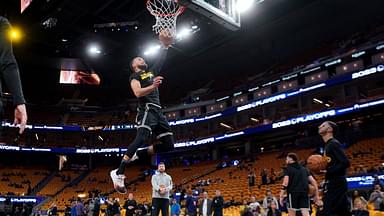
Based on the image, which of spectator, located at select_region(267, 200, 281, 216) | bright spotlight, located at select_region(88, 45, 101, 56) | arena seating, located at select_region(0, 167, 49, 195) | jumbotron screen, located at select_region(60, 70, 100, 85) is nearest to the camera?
spectator, located at select_region(267, 200, 281, 216)

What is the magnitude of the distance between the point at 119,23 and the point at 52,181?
18.7m

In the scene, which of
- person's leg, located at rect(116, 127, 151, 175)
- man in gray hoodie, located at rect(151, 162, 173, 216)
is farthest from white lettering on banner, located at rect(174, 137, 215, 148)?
person's leg, located at rect(116, 127, 151, 175)

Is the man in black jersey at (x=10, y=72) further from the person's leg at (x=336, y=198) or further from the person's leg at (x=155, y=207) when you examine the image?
the person's leg at (x=155, y=207)

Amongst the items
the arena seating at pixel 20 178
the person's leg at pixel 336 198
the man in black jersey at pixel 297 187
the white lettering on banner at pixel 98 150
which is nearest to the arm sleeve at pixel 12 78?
the person's leg at pixel 336 198

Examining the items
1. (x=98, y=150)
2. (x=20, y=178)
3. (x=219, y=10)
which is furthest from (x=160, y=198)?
(x=20, y=178)

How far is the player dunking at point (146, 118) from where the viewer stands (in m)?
6.35

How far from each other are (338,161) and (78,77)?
36321 mm

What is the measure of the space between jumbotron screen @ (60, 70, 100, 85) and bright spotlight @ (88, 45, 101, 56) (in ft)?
13.7

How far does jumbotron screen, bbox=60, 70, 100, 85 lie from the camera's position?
39500mm

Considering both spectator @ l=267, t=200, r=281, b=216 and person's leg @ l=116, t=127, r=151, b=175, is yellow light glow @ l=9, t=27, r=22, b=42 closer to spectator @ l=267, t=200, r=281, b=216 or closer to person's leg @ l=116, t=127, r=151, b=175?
spectator @ l=267, t=200, r=281, b=216

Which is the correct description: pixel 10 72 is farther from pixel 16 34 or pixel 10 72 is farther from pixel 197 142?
pixel 197 142

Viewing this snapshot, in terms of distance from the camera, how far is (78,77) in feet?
131

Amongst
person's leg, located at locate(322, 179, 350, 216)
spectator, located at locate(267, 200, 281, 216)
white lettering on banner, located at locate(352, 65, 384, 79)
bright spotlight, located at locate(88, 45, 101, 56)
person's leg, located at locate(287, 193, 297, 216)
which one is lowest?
spectator, located at locate(267, 200, 281, 216)

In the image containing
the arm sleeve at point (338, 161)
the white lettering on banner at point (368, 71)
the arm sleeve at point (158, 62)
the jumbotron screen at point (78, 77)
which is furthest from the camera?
the jumbotron screen at point (78, 77)
